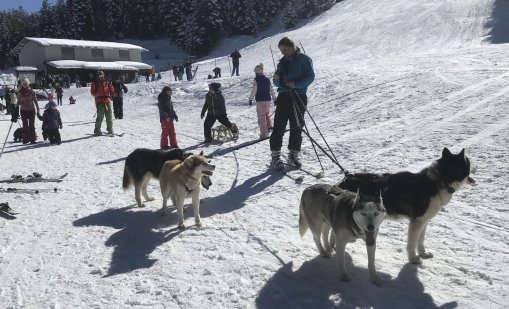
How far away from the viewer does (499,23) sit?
102 ft

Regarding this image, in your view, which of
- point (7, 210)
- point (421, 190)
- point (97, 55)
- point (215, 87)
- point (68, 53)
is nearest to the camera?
point (421, 190)

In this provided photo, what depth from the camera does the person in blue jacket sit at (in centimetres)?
734

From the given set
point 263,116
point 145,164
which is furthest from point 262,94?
point 145,164

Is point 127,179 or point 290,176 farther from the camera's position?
point 290,176

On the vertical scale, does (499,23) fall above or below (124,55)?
below

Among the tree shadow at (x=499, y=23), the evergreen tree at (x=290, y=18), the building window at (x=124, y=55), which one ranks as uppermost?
the evergreen tree at (x=290, y=18)

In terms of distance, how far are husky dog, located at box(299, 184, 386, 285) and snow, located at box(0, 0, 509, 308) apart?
0.69 ft

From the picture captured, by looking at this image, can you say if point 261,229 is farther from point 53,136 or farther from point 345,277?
point 53,136

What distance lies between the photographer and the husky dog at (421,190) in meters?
3.91

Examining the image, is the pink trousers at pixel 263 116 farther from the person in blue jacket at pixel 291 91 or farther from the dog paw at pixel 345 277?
the dog paw at pixel 345 277

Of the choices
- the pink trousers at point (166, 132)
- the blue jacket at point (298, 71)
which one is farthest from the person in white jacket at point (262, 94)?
the blue jacket at point (298, 71)

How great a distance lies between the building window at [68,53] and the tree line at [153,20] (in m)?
13.1

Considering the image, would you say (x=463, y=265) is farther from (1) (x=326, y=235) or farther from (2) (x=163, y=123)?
(2) (x=163, y=123)

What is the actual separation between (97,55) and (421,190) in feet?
197
